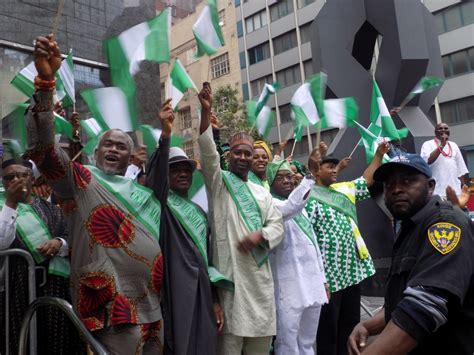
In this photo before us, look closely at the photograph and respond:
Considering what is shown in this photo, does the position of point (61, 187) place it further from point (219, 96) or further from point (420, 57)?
point (219, 96)

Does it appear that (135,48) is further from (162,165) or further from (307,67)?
(307,67)

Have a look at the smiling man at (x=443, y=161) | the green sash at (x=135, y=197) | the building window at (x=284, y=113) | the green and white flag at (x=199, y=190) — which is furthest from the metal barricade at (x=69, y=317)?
the building window at (x=284, y=113)

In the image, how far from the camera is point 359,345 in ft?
7.11

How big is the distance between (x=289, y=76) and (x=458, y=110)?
12.5m

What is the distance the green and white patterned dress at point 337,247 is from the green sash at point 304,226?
204mm

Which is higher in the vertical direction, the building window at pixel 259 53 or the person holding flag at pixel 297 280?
the building window at pixel 259 53

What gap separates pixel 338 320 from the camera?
4273 mm

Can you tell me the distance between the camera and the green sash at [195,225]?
3.24 metres

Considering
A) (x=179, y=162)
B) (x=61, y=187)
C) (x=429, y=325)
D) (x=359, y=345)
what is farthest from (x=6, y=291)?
(x=429, y=325)

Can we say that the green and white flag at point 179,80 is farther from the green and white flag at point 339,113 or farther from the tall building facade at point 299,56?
the tall building facade at point 299,56

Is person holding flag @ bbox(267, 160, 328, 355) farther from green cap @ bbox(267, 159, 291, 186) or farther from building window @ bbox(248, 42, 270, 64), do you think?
building window @ bbox(248, 42, 270, 64)

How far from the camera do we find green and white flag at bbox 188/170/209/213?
3.73 meters

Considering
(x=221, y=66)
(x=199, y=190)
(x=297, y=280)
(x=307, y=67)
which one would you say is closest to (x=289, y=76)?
(x=307, y=67)

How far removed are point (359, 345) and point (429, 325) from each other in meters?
0.63
